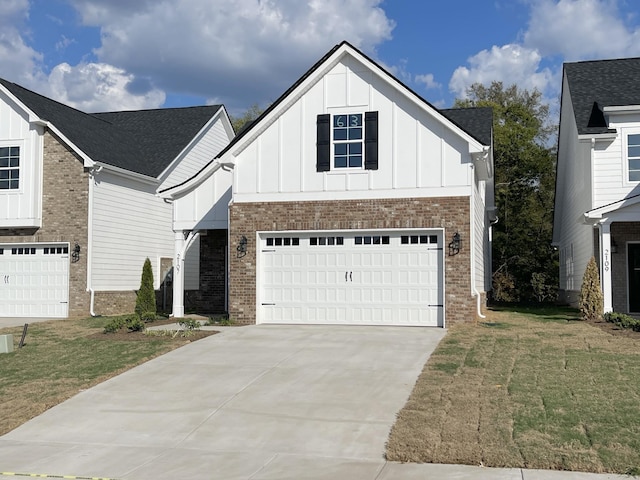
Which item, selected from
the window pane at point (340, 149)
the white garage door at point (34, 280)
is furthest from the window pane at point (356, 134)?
the white garage door at point (34, 280)

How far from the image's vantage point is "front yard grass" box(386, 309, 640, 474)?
24.7ft

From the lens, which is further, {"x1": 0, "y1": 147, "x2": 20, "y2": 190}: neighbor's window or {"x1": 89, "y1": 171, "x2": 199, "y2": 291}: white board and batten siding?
{"x1": 89, "y1": 171, "x2": 199, "y2": 291}: white board and batten siding

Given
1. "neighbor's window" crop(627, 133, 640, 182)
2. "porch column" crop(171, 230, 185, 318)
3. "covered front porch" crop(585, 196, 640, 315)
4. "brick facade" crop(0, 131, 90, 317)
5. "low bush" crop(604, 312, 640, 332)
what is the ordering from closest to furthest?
"low bush" crop(604, 312, 640, 332) < "neighbor's window" crop(627, 133, 640, 182) < "covered front porch" crop(585, 196, 640, 315) < "porch column" crop(171, 230, 185, 318) < "brick facade" crop(0, 131, 90, 317)

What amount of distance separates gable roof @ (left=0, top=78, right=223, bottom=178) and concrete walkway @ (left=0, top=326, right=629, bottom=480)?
42.1 ft

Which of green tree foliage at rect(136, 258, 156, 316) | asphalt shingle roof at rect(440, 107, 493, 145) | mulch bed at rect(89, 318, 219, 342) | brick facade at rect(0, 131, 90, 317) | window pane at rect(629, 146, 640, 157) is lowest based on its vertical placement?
mulch bed at rect(89, 318, 219, 342)

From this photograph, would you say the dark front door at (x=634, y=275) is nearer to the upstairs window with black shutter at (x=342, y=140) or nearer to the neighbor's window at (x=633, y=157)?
the neighbor's window at (x=633, y=157)

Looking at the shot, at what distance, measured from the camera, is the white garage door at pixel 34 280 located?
22688mm

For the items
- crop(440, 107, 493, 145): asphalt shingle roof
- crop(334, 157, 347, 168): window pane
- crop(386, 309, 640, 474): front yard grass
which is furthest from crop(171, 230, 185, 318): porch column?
crop(386, 309, 640, 474): front yard grass

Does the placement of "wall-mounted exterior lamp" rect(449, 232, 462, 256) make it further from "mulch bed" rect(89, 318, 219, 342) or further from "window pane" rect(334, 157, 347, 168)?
"mulch bed" rect(89, 318, 219, 342)

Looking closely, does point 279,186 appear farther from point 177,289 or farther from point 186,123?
point 186,123

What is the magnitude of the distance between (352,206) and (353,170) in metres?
0.96

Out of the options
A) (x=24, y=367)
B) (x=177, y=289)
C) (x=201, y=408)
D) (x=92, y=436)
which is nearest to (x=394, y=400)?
(x=201, y=408)

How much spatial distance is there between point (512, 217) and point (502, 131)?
5.24 meters

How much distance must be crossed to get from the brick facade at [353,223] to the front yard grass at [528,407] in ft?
9.30
